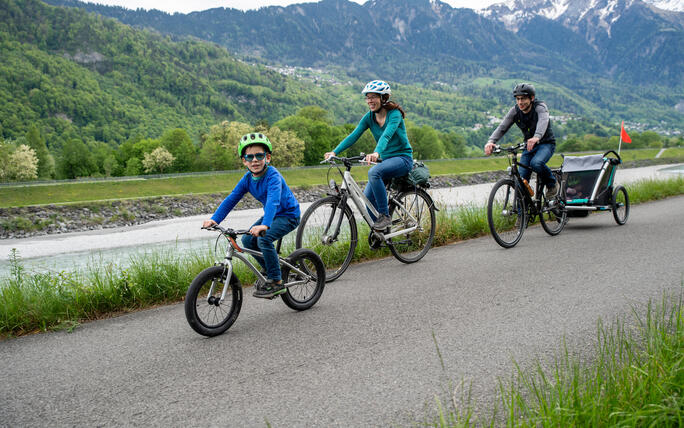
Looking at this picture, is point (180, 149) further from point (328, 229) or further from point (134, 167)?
point (328, 229)

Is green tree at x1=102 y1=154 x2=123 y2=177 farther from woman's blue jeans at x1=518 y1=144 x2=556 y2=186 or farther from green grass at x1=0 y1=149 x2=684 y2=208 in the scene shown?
woman's blue jeans at x1=518 y1=144 x2=556 y2=186

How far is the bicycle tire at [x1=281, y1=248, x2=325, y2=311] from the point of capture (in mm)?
4892

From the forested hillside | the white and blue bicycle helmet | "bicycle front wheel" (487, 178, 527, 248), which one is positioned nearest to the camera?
the white and blue bicycle helmet

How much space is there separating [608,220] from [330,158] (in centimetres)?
669

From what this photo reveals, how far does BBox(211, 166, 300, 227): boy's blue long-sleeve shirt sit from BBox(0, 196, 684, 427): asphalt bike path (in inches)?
37.1

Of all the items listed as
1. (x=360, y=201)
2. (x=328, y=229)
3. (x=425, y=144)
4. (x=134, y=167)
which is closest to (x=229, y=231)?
(x=328, y=229)

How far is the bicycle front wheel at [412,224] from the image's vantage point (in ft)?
22.8

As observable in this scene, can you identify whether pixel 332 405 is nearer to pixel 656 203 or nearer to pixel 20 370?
pixel 20 370

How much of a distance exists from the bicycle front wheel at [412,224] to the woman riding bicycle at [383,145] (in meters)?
0.33

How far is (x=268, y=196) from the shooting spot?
15.1 ft

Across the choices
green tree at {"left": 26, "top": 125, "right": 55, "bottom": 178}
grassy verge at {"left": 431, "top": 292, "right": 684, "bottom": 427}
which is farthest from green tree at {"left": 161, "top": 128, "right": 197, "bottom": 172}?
grassy verge at {"left": 431, "top": 292, "right": 684, "bottom": 427}

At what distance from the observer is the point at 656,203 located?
12.6 meters

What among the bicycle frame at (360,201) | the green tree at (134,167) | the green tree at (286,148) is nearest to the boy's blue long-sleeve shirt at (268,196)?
the bicycle frame at (360,201)

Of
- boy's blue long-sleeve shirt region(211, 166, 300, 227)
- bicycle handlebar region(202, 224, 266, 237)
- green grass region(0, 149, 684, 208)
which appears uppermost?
boy's blue long-sleeve shirt region(211, 166, 300, 227)
